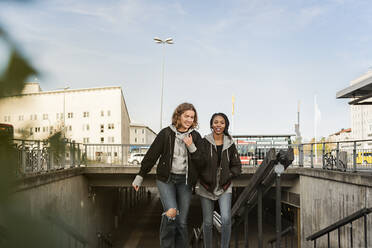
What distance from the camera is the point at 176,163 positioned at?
13.1 feet

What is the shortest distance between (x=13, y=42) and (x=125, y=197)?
113 ft

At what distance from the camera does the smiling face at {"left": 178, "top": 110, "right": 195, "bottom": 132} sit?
13.1 feet

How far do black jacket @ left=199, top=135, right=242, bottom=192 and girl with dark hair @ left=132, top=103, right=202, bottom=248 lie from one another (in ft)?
0.47

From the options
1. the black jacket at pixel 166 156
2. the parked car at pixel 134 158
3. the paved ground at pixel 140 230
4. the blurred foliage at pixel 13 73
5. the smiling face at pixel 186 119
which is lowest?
the paved ground at pixel 140 230

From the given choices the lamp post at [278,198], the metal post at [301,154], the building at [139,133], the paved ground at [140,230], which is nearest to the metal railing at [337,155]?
the metal post at [301,154]

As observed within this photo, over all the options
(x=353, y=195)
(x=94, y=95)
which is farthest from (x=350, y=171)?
(x=94, y=95)

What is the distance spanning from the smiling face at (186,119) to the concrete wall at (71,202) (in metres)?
1.37

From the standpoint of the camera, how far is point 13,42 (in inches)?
25.6

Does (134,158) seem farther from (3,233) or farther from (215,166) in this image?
(3,233)

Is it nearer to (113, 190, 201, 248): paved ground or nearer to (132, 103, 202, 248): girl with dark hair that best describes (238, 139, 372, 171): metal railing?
(132, 103, 202, 248): girl with dark hair

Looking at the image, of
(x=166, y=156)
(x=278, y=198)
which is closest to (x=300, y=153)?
(x=166, y=156)

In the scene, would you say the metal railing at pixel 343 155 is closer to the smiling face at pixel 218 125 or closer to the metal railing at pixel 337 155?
the metal railing at pixel 337 155

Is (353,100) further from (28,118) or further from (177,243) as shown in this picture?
(28,118)

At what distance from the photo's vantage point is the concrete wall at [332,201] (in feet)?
35.4
